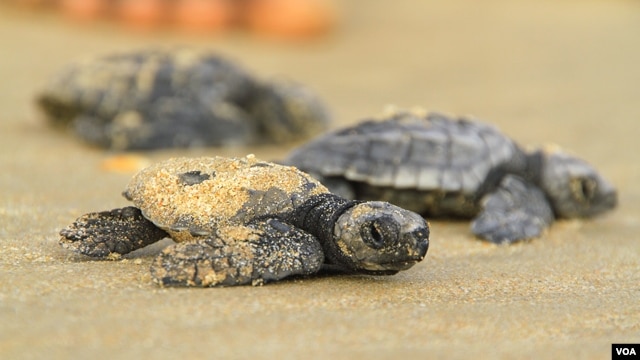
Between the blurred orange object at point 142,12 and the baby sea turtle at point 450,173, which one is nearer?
the baby sea turtle at point 450,173

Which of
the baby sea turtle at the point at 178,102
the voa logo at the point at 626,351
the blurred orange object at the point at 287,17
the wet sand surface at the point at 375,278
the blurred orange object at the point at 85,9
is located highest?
the blurred orange object at the point at 85,9

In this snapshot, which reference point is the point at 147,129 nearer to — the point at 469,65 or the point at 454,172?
the point at 454,172

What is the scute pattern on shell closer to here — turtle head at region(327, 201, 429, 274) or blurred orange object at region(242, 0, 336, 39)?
turtle head at region(327, 201, 429, 274)

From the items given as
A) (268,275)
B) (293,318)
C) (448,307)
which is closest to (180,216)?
(268,275)

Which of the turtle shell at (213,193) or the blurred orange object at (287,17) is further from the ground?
the blurred orange object at (287,17)

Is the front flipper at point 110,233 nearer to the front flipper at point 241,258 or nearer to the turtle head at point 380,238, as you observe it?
the front flipper at point 241,258

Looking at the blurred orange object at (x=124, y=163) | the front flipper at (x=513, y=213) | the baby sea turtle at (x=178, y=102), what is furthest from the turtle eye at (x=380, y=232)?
the baby sea turtle at (x=178, y=102)
